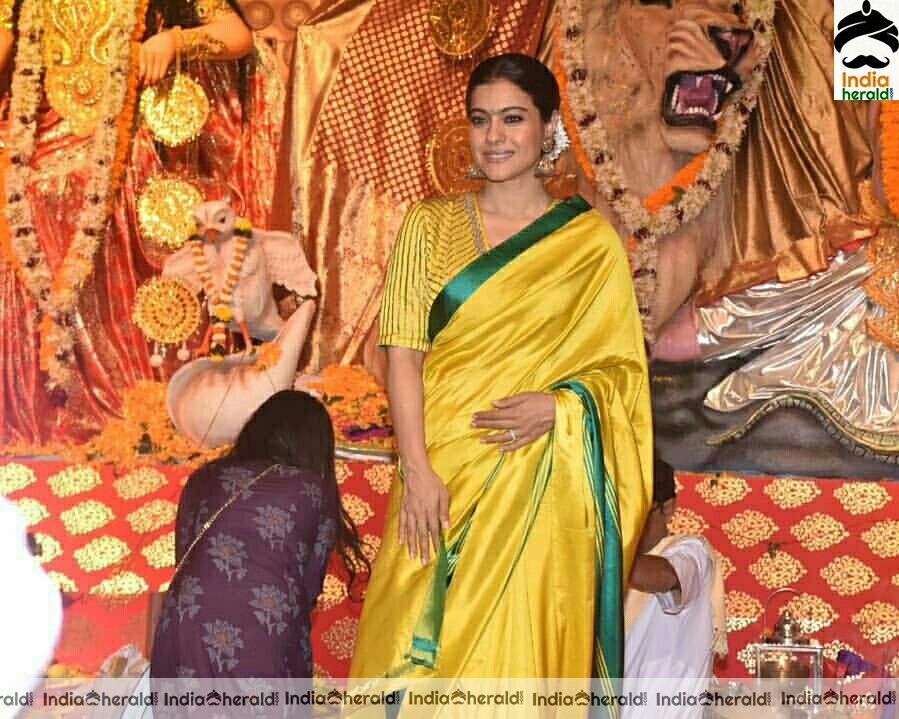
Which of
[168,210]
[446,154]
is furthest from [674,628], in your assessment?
[168,210]

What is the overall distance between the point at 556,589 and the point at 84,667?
11.2 ft

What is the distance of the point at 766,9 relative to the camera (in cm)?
604

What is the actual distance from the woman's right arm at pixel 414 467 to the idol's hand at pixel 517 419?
0.14 meters

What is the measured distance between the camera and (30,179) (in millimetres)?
6086

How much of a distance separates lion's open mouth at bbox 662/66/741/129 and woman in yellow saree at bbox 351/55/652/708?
294cm

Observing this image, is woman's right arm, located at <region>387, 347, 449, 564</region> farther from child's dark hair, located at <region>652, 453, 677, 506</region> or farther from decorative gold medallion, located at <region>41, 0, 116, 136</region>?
decorative gold medallion, located at <region>41, 0, 116, 136</region>

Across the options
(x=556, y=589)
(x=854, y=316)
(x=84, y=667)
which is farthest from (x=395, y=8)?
(x=556, y=589)

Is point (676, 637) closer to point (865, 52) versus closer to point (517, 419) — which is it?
point (517, 419)

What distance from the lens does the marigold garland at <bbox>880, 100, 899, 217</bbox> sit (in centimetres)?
599

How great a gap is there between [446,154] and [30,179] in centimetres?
190

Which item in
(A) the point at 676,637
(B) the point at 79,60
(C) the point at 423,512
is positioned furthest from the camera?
(B) the point at 79,60

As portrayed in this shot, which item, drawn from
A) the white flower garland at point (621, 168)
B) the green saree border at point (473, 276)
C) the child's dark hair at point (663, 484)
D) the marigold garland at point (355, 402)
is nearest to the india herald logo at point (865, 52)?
the white flower garland at point (621, 168)

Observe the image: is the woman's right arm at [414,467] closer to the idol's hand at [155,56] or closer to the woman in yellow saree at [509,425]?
the woman in yellow saree at [509,425]

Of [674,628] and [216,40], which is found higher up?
[216,40]
